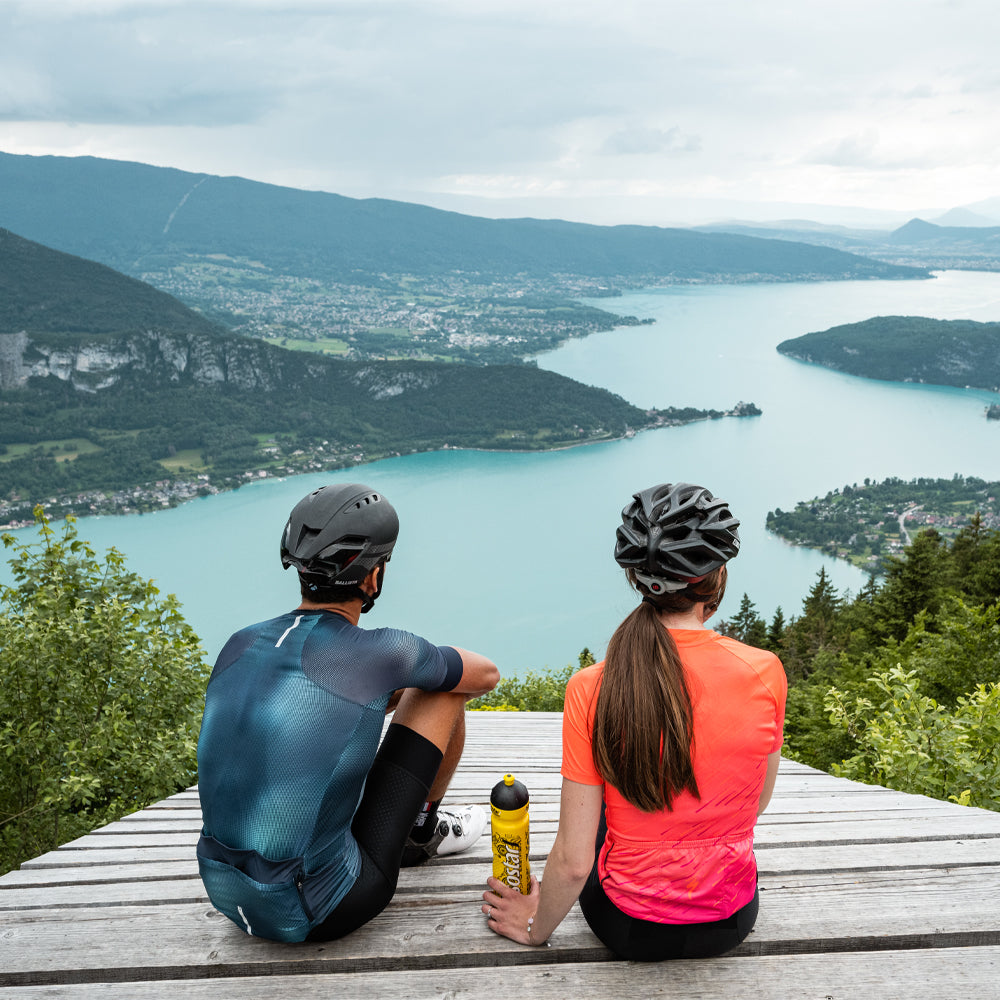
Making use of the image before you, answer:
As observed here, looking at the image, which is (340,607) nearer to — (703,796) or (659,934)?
(703,796)

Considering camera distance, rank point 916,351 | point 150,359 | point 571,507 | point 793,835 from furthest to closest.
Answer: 1. point 916,351
2. point 150,359
3. point 571,507
4. point 793,835

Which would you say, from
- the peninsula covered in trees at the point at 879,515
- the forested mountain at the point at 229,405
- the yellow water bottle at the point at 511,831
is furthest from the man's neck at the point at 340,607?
the forested mountain at the point at 229,405

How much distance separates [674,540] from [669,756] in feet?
1.68

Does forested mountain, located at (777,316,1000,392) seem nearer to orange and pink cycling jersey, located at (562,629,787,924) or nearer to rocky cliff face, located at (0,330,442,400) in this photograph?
rocky cliff face, located at (0,330,442,400)

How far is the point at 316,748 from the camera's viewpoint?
192cm

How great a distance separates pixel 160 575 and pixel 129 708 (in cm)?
6533

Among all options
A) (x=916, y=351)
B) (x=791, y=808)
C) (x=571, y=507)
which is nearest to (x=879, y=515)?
(x=571, y=507)

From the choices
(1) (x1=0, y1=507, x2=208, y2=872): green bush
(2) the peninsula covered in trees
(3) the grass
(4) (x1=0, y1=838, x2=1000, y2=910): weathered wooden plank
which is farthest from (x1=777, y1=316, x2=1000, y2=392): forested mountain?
(4) (x1=0, y1=838, x2=1000, y2=910): weathered wooden plank

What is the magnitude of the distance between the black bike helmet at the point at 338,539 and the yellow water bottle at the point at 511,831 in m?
0.70

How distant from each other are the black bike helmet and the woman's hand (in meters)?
0.95

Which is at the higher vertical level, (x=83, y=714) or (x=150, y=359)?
(x=83, y=714)

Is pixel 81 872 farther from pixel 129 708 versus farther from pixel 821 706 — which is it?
pixel 821 706

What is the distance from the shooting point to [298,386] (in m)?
116

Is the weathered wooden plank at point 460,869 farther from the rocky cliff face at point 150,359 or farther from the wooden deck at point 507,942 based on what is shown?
the rocky cliff face at point 150,359
